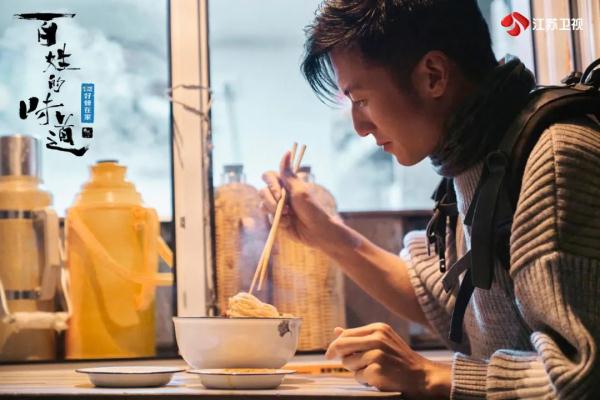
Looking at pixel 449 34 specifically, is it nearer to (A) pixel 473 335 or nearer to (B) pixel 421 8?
(B) pixel 421 8

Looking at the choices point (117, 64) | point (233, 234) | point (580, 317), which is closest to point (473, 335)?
point (580, 317)

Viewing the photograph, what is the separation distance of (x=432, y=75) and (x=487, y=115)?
12 centimetres

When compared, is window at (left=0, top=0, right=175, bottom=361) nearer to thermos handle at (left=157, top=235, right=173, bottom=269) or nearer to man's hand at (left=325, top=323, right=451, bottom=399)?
thermos handle at (left=157, top=235, right=173, bottom=269)

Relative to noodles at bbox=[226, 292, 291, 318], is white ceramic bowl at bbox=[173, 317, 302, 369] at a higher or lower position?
lower

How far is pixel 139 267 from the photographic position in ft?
6.97

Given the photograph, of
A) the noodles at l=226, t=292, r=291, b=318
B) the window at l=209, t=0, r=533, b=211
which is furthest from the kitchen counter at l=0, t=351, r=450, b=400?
the window at l=209, t=0, r=533, b=211

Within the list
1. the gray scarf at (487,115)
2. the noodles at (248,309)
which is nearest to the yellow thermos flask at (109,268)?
the noodles at (248,309)

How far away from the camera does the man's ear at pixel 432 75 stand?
1328 millimetres

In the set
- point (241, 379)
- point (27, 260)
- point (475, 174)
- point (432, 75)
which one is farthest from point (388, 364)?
point (27, 260)

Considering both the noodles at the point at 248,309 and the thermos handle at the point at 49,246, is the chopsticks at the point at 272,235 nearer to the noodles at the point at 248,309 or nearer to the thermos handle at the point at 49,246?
the noodles at the point at 248,309

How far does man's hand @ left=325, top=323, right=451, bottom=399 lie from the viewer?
50.3 inches

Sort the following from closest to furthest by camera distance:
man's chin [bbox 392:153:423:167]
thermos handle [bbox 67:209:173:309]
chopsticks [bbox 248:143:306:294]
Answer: man's chin [bbox 392:153:423:167]
chopsticks [bbox 248:143:306:294]
thermos handle [bbox 67:209:173:309]

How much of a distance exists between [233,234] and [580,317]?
3.93 feet

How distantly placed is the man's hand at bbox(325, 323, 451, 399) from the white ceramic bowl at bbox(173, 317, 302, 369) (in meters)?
0.11
